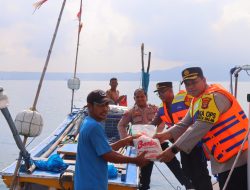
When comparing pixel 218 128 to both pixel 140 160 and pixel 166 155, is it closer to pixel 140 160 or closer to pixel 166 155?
pixel 166 155

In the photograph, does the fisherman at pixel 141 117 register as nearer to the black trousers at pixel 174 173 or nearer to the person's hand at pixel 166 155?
the black trousers at pixel 174 173

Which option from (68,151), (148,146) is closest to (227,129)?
(148,146)

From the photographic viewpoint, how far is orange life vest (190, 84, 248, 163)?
3.37m

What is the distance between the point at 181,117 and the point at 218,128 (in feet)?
5.88

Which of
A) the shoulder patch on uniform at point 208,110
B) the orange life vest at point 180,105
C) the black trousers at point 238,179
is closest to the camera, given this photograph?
the shoulder patch on uniform at point 208,110

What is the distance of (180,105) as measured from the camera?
5.17 metres

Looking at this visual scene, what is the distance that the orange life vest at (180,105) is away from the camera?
5.10 meters

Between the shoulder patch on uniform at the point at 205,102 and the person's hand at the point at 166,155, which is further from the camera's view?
the person's hand at the point at 166,155

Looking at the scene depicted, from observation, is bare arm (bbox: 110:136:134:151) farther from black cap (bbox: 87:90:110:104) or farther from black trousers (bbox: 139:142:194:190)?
black trousers (bbox: 139:142:194:190)

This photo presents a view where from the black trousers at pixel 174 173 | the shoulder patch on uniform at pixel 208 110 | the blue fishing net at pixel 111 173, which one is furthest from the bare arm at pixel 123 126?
the shoulder patch on uniform at pixel 208 110

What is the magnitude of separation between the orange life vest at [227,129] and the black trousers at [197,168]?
3.75 ft

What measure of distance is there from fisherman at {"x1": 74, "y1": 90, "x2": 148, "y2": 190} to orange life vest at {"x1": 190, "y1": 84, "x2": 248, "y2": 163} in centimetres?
79

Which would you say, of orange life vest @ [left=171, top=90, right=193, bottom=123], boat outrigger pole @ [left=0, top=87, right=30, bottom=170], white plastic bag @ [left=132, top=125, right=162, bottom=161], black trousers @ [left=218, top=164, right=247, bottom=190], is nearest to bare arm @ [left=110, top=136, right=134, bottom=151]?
white plastic bag @ [left=132, top=125, right=162, bottom=161]

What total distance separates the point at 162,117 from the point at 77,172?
2604 mm
